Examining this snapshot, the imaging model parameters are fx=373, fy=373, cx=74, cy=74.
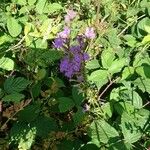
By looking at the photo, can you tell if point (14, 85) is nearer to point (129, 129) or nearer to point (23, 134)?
point (23, 134)

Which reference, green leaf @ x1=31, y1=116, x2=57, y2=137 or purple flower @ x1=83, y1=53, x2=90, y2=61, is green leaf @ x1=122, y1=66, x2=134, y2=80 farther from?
green leaf @ x1=31, y1=116, x2=57, y2=137

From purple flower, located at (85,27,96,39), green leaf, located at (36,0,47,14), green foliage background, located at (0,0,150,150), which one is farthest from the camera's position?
green leaf, located at (36,0,47,14)

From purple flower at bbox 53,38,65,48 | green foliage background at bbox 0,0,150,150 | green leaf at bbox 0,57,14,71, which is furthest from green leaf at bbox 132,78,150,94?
green leaf at bbox 0,57,14,71

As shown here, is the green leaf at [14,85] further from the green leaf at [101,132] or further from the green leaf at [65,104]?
the green leaf at [101,132]

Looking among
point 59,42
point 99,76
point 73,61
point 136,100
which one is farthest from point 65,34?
point 136,100

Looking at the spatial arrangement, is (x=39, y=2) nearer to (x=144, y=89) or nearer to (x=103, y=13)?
(x=103, y=13)

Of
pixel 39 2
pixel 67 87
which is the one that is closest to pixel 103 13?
pixel 39 2

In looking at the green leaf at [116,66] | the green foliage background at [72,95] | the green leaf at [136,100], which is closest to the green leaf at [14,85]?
the green foliage background at [72,95]
